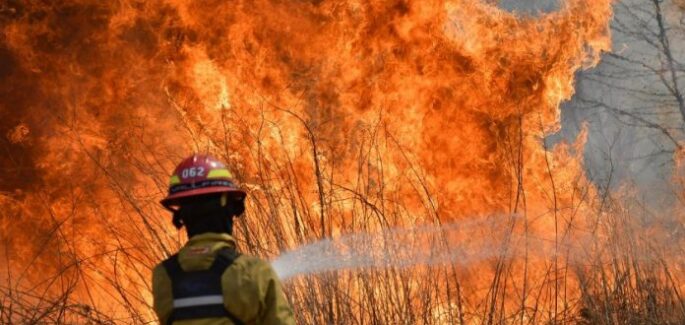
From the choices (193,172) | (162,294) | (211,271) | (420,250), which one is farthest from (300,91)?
(211,271)

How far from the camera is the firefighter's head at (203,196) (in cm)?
374

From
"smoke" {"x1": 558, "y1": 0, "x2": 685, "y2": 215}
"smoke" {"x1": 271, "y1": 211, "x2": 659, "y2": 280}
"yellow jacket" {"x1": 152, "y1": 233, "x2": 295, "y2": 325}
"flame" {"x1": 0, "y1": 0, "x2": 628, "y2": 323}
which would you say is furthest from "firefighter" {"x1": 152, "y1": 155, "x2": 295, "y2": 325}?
"smoke" {"x1": 558, "y1": 0, "x2": 685, "y2": 215}

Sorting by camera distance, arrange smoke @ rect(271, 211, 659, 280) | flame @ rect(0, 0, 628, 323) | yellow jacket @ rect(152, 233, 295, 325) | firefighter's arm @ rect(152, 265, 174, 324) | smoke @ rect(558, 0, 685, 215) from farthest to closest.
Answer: smoke @ rect(558, 0, 685, 215), flame @ rect(0, 0, 628, 323), smoke @ rect(271, 211, 659, 280), firefighter's arm @ rect(152, 265, 174, 324), yellow jacket @ rect(152, 233, 295, 325)

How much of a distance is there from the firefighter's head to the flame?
15.6 feet

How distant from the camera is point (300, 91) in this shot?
9055mm

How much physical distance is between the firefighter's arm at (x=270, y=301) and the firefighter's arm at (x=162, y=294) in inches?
15.9

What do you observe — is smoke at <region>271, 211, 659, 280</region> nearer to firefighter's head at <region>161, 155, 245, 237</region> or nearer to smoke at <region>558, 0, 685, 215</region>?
firefighter's head at <region>161, 155, 245, 237</region>

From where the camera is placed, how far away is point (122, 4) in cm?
927

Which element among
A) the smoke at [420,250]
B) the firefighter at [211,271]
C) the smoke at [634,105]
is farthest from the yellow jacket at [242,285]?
the smoke at [634,105]

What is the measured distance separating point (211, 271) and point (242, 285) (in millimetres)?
147

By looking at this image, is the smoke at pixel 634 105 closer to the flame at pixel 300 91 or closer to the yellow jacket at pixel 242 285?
the flame at pixel 300 91

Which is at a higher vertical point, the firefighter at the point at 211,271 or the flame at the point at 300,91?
the flame at the point at 300,91

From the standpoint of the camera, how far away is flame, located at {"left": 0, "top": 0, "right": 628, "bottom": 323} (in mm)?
8883

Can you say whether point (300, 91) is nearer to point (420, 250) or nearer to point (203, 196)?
point (420, 250)
